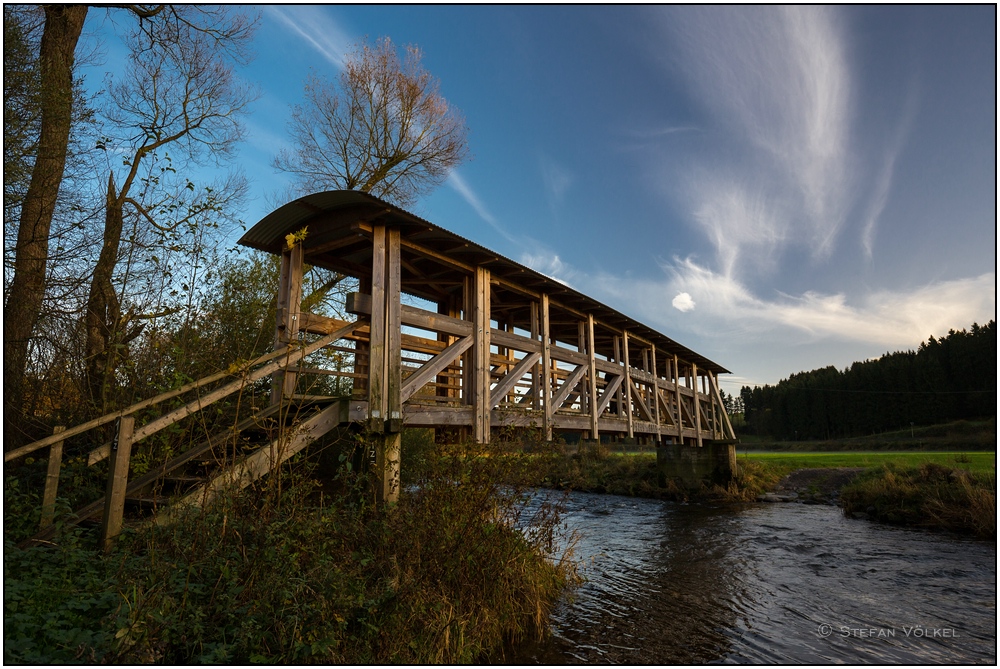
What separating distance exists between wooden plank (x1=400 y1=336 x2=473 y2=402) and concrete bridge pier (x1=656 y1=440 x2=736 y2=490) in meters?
13.6

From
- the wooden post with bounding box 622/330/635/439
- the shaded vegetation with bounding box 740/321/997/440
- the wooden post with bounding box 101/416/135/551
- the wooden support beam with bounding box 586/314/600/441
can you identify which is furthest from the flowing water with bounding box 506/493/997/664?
the shaded vegetation with bounding box 740/321/997/440

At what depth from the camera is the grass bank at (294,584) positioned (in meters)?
3.45

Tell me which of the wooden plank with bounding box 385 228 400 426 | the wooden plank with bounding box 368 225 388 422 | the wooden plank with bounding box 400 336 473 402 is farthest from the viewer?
the wooden plank with bounding box 400 336 473 402

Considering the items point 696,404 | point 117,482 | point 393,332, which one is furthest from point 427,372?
point 696,404

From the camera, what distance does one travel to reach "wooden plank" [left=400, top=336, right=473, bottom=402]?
754 cm

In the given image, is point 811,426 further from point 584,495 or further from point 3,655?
point 3,655

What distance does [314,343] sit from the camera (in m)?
6.89

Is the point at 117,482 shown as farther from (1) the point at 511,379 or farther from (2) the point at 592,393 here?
(2) the point at 592,393

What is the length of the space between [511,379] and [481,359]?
862 mm

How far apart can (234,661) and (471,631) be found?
87.6 inches

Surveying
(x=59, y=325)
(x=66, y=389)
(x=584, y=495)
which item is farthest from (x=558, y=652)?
(x=584, y=495)

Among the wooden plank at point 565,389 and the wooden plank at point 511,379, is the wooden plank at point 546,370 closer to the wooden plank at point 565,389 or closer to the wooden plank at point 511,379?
the wooden plank at point 565,389

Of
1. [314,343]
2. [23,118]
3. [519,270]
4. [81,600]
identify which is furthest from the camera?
[519,270]

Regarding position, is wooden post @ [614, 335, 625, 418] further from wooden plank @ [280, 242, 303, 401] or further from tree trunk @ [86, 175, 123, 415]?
tree trunk @ [86, 175, 123, 415]
